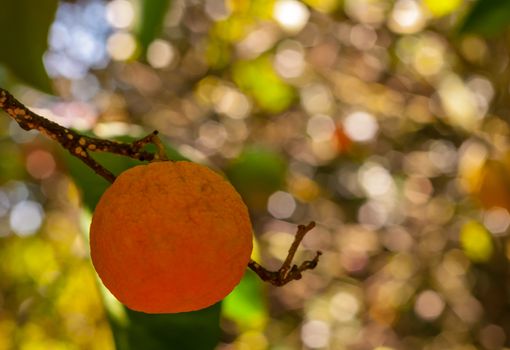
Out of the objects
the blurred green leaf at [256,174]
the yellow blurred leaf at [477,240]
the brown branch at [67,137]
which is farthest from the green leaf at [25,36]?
the yellow blurred leaf at [477,240]

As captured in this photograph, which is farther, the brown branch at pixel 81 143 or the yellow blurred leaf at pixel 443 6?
the yellow blurred leaf at pixel 443 6

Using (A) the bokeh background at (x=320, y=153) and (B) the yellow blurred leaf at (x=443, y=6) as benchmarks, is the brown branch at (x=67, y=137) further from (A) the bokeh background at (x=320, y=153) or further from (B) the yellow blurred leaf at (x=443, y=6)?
(B) the yellow blurred leaf at (x=443, y=6)

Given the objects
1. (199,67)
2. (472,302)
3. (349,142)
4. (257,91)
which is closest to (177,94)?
(199,67)

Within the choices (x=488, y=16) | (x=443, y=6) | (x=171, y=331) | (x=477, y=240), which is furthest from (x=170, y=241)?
(x=477, y=240)

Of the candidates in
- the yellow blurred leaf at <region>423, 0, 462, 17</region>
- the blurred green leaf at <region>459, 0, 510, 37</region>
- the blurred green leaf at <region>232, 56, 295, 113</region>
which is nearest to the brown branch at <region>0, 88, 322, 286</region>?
the blurred green leaf at <region>459, 0, 510, 37</region>

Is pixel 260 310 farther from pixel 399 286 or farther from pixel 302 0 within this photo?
pixel 399 286

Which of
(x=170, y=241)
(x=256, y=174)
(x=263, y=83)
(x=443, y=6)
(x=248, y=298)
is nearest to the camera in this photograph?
(x=170, y=241)

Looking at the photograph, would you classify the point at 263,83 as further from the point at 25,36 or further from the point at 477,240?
the point at 25,36

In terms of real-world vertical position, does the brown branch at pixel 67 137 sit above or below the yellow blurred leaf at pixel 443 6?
above
